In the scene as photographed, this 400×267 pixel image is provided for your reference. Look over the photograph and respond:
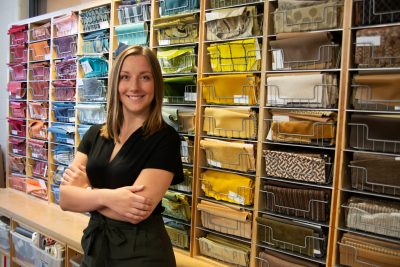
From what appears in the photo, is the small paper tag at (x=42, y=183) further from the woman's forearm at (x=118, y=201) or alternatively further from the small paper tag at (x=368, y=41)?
the small paper tag at (x=368, y=41)

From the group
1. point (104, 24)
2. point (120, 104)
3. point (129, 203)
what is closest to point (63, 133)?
point (104, 24)

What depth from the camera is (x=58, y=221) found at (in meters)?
2.85

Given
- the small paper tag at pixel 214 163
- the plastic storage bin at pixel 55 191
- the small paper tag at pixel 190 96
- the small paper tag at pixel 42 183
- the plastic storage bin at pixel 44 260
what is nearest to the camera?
the small paper tag at pixel 214 163

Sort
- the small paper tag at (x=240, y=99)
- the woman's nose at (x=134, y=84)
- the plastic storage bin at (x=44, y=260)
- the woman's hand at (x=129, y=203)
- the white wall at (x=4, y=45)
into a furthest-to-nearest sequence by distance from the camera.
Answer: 1. the white wall at (x=4, y=45)
2. the plastic storage bin at (x=44, y=260)
3. the small paper tag at (x=240, y=99)
4. the woman's nose at (x=134, y=84)
5. the woman's hand at (x=129, y=203)

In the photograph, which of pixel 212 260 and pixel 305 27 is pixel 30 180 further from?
pixel 305 27

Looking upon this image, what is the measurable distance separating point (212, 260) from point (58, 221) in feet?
4.46

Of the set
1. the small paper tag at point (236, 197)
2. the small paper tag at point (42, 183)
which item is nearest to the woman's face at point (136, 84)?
the small paper tag at point (236, 197)

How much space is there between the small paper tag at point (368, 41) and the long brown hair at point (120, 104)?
3.06 feet

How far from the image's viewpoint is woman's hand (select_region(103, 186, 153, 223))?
1.38 m

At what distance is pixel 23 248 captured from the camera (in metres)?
2.99

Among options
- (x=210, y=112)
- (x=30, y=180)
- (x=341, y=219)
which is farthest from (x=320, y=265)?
(x=30, y=180)

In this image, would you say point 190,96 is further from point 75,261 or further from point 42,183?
point 42,183

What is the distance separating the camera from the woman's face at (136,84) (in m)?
1.53

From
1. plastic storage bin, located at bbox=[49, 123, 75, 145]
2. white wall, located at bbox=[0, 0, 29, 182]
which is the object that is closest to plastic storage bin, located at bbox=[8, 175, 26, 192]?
white wall, located at bbox=[0, 0, 29, 182]
